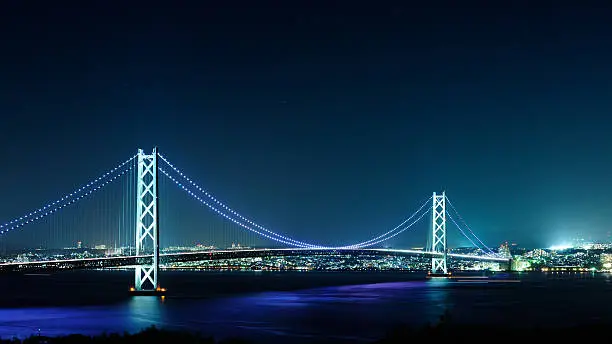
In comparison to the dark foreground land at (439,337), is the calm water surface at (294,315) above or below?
below

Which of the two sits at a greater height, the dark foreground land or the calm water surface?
the dark foreground land

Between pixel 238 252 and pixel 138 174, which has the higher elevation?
pixel 138 174

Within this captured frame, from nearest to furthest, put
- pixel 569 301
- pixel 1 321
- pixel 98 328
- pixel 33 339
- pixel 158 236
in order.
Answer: pixel 33 339 < pixel 98 328 < pixel 1 321 < pixel 158 236 < pixel 569 301

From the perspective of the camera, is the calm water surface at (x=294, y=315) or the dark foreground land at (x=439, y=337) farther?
the calm water surface at (x=294, y=315)

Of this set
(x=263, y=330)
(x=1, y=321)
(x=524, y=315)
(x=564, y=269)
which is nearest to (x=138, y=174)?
(x=1, y=321)

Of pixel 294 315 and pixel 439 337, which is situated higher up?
pixel 439 337

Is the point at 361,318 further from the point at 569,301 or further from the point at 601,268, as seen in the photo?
the point at 601,268

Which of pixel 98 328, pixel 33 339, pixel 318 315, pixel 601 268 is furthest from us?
pixel 601 268

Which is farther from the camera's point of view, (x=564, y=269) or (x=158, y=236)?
(x=564, y=269)

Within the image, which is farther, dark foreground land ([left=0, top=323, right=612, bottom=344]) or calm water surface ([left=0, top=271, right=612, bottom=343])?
calm water surface ([left=0, top=271, right=612, bottom=343])

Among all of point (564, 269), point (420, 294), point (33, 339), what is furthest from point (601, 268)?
point (33, 339)

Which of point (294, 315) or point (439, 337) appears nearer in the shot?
point (439, 337)
